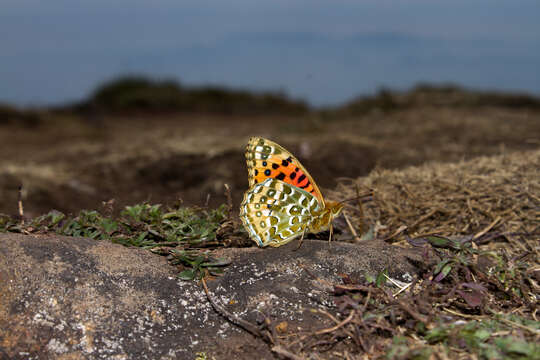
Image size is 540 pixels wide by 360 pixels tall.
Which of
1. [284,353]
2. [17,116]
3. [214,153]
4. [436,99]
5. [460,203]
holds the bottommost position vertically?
[17,116]

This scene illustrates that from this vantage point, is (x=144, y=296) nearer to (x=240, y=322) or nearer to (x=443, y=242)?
(x=240, y=322)

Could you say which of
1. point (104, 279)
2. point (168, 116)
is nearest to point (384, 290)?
point (104, 279)

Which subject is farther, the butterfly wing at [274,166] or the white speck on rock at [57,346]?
the butterfly wing at [274,166]

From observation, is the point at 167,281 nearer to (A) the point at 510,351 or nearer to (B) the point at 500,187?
(A) the point at 510,351

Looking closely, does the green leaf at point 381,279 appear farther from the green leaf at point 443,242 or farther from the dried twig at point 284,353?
the dried twig at point 284,353

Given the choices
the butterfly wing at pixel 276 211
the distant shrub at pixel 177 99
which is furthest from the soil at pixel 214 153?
the distant shrub at pixel 177 99

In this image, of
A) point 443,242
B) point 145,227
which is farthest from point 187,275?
point 443,242
